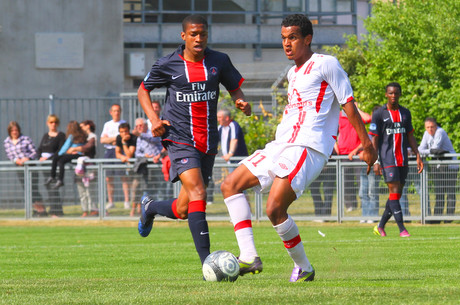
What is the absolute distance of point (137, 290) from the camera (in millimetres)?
6859

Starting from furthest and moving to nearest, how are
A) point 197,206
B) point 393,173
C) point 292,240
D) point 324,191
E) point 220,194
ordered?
point 220,194, point 324,191, point 393,173, point 197,206, point 292,240

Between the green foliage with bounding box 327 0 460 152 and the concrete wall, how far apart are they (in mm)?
7697

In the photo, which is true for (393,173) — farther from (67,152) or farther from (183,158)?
(67,152)

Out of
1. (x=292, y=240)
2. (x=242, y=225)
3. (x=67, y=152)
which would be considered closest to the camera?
(x=292, y=240)

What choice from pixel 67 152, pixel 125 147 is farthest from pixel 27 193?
pixel 125 147

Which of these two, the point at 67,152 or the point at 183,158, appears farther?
the point at 67,152

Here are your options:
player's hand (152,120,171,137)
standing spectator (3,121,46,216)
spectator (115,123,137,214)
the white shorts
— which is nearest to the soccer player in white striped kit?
the white shorts

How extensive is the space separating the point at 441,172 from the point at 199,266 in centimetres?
891

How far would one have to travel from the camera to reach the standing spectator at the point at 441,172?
17.9 meters

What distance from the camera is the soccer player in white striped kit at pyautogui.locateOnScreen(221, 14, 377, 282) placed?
766 centimetres

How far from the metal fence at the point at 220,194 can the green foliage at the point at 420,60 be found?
231 centimetres

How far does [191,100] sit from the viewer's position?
8.48m

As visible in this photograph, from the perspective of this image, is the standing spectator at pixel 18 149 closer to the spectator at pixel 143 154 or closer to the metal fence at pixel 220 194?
the metal fence at pixel 220 194

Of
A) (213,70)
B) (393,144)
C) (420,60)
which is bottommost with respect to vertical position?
(393,144)
